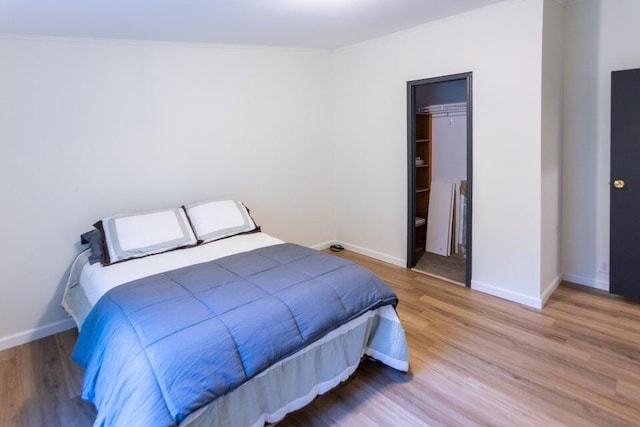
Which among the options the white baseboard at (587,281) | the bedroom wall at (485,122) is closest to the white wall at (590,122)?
the white baseboard at (587,281)

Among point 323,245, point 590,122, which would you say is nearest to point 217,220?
point 323,245

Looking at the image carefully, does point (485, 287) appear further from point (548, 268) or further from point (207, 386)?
point (207, 386)

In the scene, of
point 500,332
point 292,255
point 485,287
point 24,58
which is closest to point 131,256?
point 292,255

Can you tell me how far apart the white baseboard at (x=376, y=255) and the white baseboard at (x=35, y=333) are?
2951 mm

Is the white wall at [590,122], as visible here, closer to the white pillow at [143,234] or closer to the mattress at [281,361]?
the mattress at [281,361]

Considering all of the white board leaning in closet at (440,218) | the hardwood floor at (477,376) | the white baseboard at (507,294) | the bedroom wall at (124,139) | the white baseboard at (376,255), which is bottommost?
the hardwood floor at (477,376)

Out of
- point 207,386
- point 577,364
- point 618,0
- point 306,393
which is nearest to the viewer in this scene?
point 207,386

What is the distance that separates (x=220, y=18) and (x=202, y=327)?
2234 mm

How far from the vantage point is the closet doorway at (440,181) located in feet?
13.8

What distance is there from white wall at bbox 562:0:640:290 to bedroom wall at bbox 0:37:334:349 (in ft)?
8.43

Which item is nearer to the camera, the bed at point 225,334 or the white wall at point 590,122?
the bed at point 225,334

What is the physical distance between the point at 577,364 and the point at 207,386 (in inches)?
88.1

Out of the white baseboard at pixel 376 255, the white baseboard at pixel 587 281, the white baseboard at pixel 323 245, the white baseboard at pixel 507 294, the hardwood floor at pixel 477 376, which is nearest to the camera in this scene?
the hardwood floor at pixel 477 376

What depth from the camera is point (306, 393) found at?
6.60 feet
